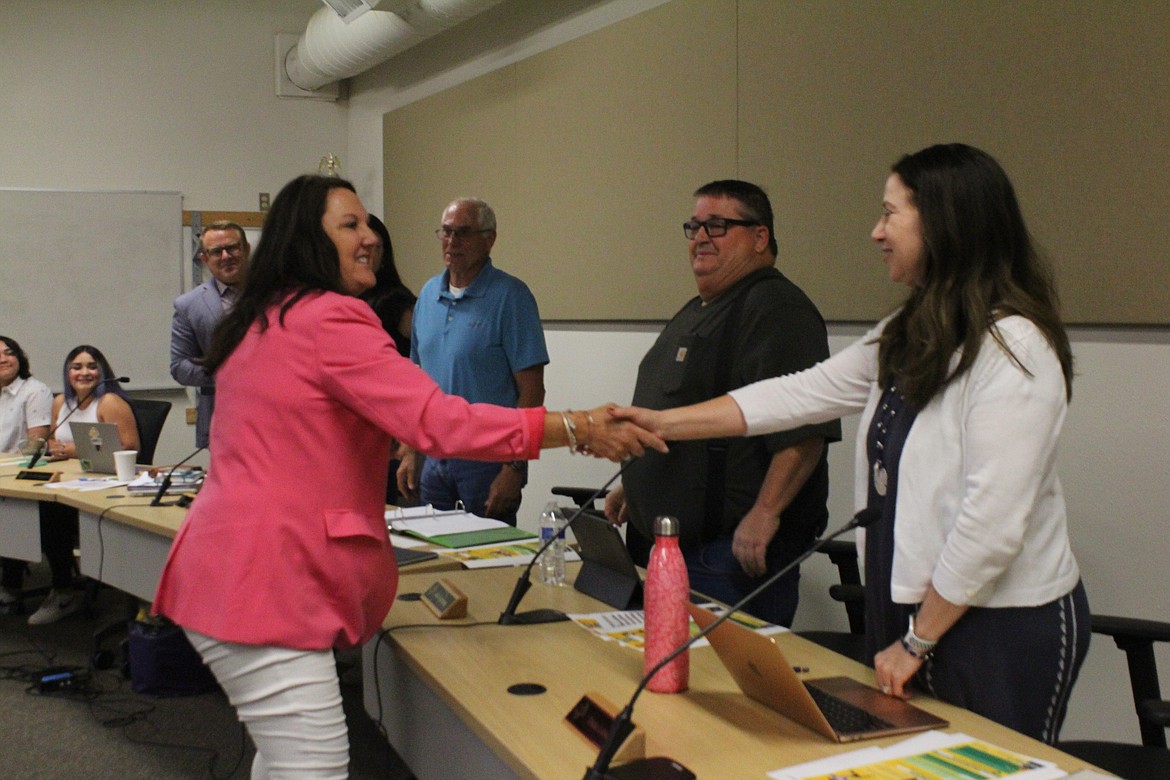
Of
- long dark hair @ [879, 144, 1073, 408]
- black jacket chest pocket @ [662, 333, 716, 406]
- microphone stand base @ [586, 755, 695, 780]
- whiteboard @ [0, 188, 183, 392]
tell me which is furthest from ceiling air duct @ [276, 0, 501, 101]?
microphone stand base @ [586, 755, 695, 780]

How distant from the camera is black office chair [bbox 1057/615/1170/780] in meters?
1.92

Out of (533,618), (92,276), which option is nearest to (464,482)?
(533,618)

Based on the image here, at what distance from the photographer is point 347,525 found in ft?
5.82

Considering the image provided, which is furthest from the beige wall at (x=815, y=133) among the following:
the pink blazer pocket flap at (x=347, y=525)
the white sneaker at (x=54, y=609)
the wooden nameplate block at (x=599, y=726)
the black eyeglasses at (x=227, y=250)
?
the white sneaker at (x=54, y=609)

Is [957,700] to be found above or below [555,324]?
below

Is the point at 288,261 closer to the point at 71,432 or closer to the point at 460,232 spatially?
the point at 460,232

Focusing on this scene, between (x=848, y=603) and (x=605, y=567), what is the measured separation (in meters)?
0.69

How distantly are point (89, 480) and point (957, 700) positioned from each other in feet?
12.3

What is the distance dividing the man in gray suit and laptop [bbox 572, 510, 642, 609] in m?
2.58

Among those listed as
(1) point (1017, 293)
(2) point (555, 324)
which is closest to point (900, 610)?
(1) point (1017, 293)

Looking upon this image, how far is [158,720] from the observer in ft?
12.3

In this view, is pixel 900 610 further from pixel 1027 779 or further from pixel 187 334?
pixel 187 334

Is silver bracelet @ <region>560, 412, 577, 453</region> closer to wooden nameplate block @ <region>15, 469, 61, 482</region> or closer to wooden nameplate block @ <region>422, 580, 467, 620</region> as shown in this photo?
wooden nameplate block @ <region>422, 580, 467, 620</region>

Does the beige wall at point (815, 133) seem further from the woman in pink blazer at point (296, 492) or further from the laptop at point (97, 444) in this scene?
the laptop at point (97, 444)
